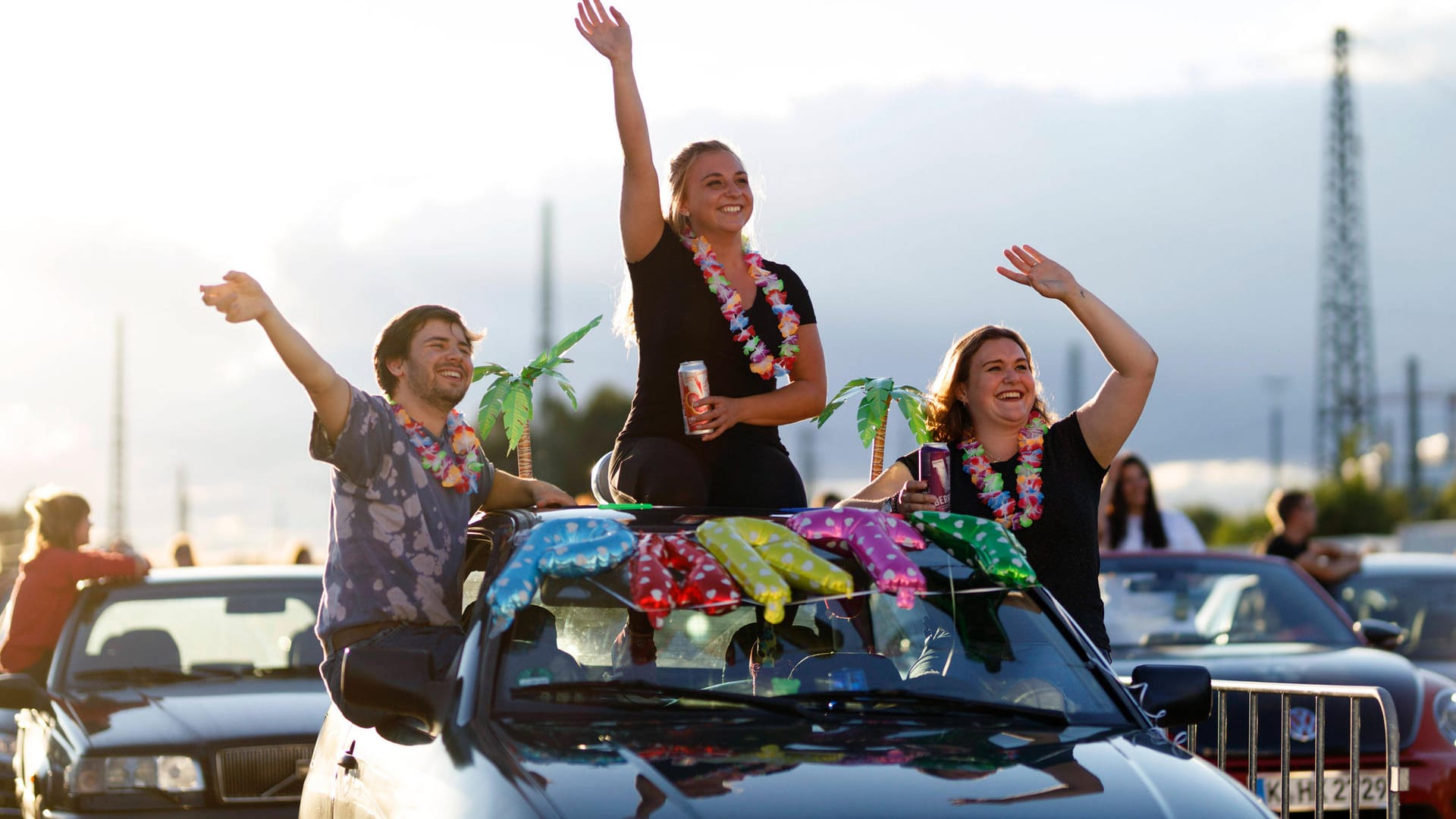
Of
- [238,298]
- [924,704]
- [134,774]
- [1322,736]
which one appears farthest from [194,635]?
[924,704]

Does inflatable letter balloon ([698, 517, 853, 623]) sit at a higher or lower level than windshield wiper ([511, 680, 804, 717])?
higher

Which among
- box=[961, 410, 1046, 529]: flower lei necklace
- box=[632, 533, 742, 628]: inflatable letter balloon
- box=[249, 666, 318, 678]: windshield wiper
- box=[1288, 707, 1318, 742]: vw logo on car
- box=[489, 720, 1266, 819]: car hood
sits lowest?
box=[1288, 707, 1318, 742]: vw logo on car

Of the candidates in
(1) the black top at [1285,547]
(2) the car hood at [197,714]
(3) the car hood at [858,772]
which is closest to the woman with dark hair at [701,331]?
(3) the car hood at [858,772]

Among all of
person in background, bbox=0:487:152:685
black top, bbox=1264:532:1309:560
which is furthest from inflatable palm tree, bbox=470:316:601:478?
black top, bbox=1264:532:1309:560

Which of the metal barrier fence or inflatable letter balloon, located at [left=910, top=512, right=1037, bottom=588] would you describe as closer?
inflatable letter balloon, located at [left=910, top=512, right=1037, bottom=588]

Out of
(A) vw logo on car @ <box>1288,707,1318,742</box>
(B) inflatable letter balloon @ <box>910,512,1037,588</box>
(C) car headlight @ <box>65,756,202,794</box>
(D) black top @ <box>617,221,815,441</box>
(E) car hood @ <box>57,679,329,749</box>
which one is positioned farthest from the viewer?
(A) vw logo on car @ <box>1288,707,1318,742</box>

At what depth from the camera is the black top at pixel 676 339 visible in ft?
19.0

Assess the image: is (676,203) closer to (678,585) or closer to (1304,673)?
(678,585)

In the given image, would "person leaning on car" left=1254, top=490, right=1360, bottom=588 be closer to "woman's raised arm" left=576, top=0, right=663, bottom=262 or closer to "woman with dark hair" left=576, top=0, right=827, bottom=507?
"woman with dark hair" left=576, top=0, right=827, bottom=507

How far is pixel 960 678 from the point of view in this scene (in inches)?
175

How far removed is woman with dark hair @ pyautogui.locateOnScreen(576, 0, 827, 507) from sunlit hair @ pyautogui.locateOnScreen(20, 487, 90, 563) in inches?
167

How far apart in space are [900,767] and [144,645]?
19.1 ft

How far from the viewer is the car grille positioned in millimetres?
7523

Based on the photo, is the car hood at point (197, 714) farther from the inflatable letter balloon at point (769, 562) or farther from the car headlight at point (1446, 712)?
the car headlight at point (1446, 712)
